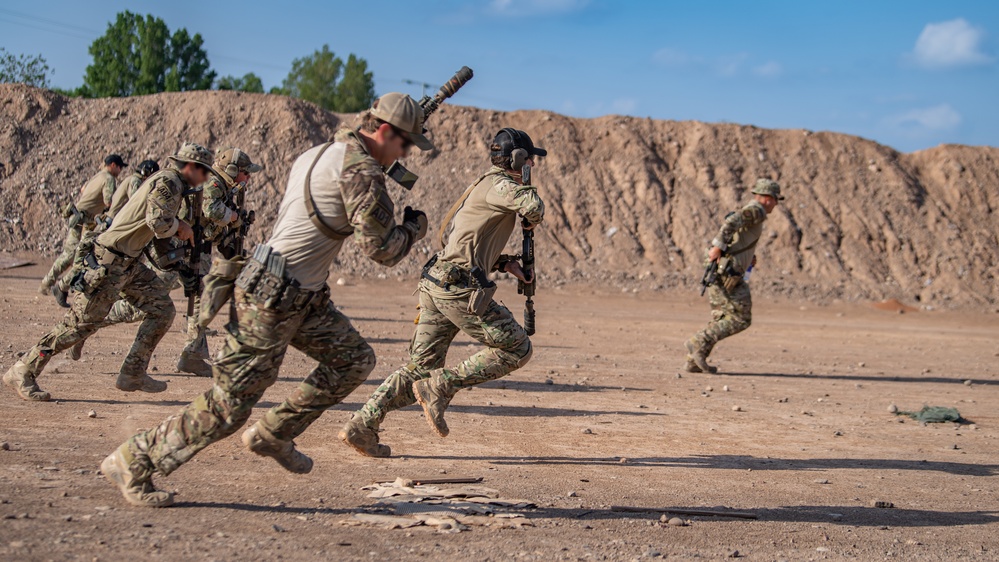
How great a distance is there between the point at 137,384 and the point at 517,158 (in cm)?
383

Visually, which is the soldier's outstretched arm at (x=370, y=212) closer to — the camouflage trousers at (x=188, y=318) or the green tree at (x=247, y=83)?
the camouflage trousers at (x=188, y=318)

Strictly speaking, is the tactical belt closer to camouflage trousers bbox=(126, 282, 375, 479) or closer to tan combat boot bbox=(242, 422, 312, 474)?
camouflage trousers bbox=(126, 282, 375, 479)

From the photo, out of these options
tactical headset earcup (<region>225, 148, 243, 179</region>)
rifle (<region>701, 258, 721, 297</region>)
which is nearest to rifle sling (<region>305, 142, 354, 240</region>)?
tactical headset earcup (<region>225, 148, 243, 179</region>)

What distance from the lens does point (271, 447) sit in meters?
5.19

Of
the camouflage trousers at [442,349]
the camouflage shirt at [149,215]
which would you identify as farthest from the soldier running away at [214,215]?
the camouflage trousers at [442,349]

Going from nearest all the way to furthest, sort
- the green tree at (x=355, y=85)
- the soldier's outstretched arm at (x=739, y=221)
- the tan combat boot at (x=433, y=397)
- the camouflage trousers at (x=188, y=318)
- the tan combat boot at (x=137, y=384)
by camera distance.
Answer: the tan combat boot at (x=433, y=397)
the tan combat boot at (x=137, y=384)
the camouflage trousers at (x=188, y=318)
the soldier's outstretched arm at (x=739, y=221)
the green tree at (x=355, y=85)

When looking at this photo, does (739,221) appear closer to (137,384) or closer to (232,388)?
(137,384)

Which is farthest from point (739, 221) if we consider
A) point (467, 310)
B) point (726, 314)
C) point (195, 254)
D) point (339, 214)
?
point (339, 214)

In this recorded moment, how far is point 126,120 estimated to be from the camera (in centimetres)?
3108

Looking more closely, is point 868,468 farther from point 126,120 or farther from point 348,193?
point 126,120

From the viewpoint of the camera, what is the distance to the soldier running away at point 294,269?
472 cm

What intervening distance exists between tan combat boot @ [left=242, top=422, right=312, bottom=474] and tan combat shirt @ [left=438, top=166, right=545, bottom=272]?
72.2 inches

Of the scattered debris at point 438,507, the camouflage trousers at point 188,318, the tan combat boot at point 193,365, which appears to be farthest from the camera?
the tan combat boot at point 193,365

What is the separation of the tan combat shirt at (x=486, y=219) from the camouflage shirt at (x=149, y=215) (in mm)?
2351
